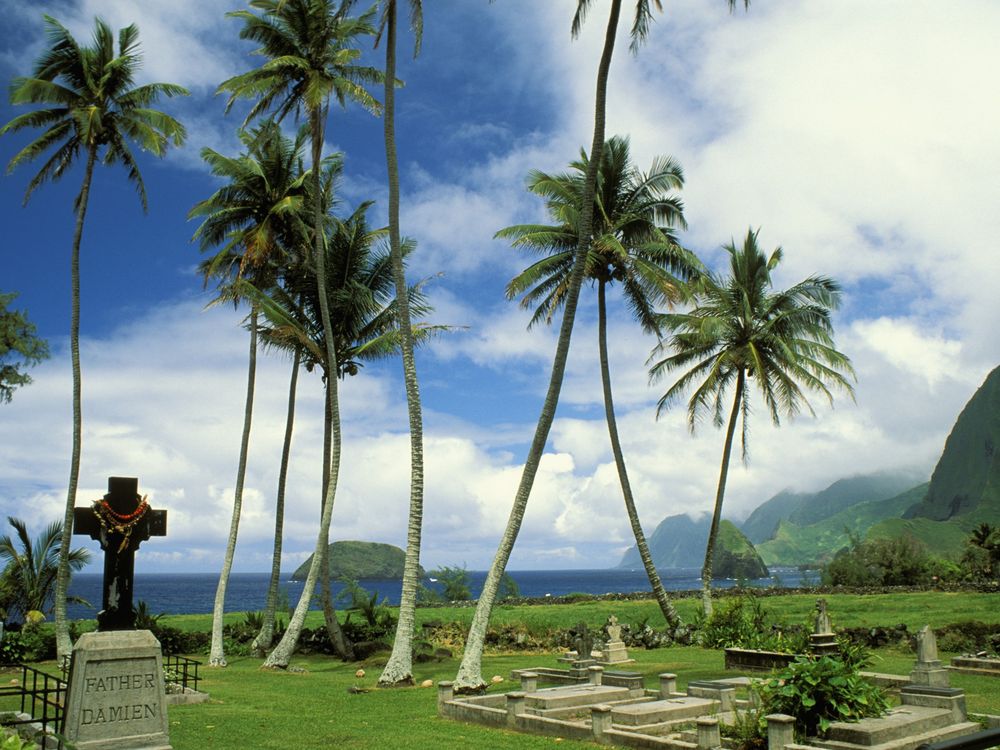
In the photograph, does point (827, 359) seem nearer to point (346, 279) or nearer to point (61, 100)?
point (346, 279)

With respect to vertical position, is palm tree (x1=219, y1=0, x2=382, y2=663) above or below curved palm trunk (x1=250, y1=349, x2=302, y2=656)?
above

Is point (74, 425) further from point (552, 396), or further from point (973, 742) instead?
point (973, 742)

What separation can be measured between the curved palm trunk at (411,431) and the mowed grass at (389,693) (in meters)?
0.73

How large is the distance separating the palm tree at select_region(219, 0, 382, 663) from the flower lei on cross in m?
11.8

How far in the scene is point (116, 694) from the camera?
33.5 ft

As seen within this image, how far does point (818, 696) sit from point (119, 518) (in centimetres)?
989

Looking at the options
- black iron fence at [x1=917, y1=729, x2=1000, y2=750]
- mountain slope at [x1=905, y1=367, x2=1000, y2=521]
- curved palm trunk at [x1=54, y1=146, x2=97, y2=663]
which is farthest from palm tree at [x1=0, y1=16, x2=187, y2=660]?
mountain slope at [x1=905, y1=367, x2=1000, y2=521]

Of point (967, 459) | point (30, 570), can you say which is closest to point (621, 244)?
point (30, 570)

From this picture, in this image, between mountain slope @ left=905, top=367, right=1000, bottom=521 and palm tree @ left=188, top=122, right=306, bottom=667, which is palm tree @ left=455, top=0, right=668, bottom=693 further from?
mountain slope @ left=905, top=367, right=1000, bottom=521

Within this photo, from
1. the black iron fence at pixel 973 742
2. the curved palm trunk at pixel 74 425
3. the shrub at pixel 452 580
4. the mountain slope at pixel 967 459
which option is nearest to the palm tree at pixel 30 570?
the curved palm trunk at pixel 74 425

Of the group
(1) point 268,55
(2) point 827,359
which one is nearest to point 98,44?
(1) point 268,55

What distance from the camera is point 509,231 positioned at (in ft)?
84.9

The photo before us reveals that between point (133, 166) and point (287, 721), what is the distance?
17.6 metres

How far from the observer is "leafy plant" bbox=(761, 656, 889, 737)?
38.3ft
